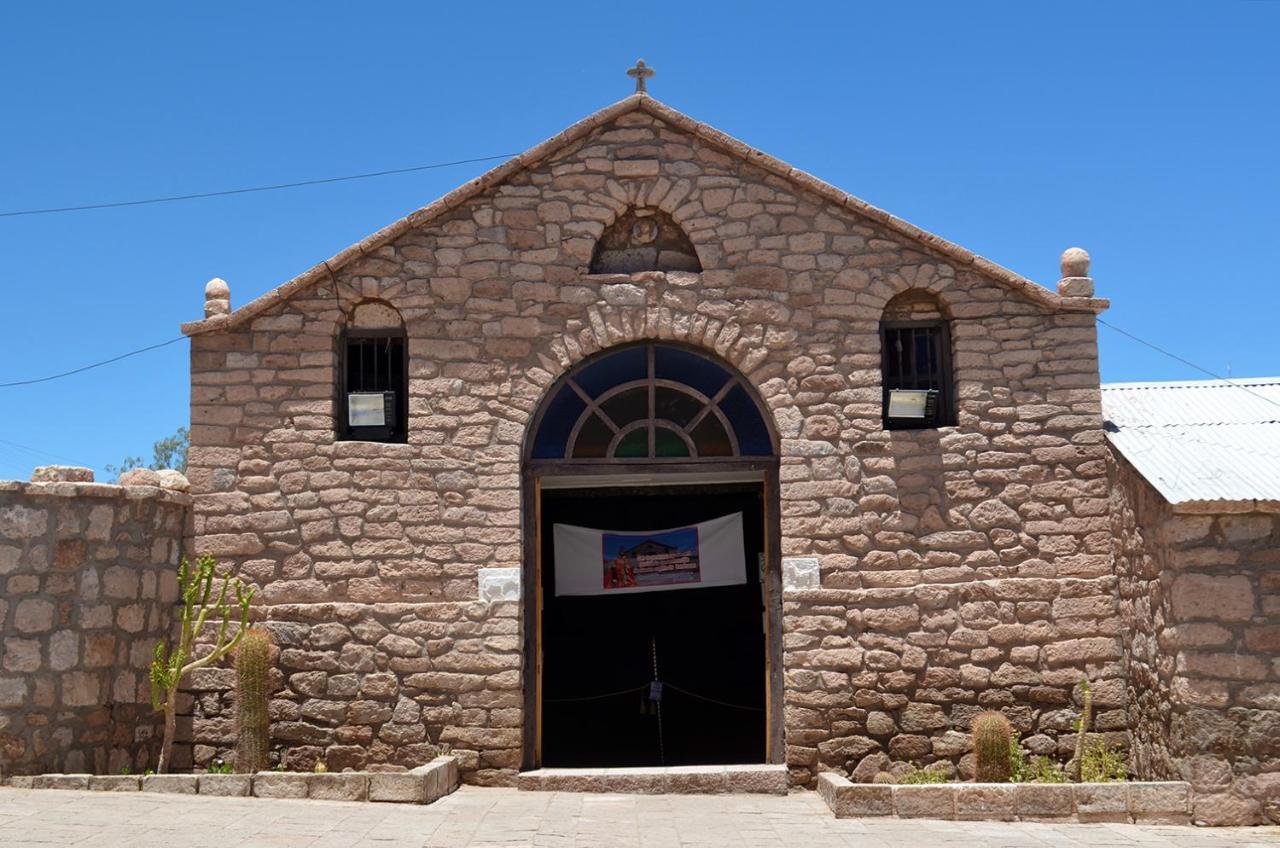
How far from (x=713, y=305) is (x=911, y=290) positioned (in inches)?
71.7

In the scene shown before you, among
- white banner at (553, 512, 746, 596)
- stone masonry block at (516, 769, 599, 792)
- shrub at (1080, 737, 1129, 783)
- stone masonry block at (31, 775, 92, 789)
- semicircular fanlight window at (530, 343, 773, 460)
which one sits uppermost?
semicircular fanlight window at (530, 343, 773, 460)

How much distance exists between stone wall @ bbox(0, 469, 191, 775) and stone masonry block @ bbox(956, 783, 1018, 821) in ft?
22.2

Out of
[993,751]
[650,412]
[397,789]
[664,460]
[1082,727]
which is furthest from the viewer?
[650,412]

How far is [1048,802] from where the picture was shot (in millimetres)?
9539

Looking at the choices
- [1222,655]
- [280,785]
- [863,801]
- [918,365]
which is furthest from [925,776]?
[280,785]

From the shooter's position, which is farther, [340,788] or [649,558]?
[649,558]

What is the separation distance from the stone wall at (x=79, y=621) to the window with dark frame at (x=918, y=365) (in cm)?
647

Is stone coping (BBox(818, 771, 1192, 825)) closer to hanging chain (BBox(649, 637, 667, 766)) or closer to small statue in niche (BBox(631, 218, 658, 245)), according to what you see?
hanging chain (BBox(649, 637, 667, 766))

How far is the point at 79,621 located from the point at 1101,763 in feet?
28.0

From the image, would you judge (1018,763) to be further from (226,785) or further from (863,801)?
(226,785)

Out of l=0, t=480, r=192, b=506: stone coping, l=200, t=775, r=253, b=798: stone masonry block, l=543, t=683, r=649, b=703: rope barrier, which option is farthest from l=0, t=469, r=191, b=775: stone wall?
l=543, t=683, r=649, b=703: rope barrier

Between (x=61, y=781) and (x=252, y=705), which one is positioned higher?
(x=252, y=705)

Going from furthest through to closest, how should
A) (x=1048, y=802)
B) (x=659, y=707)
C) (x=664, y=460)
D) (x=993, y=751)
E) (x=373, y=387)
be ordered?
1. (x=659, y=707)
2. (x=373, y=387)
3. (x=664, y=460)
4. (x=993, y=751)
5. (x=1048, y=802)

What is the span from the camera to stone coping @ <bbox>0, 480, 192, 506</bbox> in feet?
33.5
